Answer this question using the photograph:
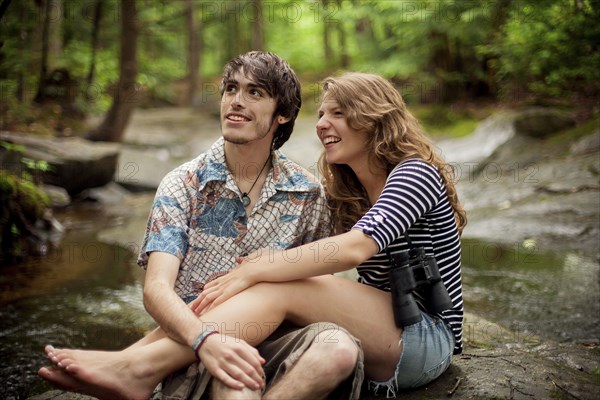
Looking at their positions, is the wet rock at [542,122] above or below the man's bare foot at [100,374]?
above

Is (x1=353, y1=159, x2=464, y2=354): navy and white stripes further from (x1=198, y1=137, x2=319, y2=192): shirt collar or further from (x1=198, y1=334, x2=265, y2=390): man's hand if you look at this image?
(x1=198, y1=334, x2=265, y2=390): man's hand

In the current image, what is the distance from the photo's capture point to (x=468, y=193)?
25.1ft

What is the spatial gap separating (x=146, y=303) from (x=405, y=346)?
3.68 feet

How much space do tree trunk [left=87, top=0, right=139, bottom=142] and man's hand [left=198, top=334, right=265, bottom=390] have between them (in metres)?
8.41

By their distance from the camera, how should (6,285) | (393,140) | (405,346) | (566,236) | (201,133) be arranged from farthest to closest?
(201,133), (566,236), (6,285), (393,140), (405,346)

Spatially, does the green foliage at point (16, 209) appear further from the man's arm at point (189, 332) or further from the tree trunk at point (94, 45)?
the tree trunk at point (94, 45)

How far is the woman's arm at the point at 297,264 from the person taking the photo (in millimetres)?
2354

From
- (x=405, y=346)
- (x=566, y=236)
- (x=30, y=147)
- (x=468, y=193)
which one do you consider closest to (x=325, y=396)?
(x=405, y=346)

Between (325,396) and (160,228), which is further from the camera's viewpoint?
(160,228)

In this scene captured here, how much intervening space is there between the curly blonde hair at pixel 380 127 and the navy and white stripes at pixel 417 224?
98 mm

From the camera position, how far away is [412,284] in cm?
241

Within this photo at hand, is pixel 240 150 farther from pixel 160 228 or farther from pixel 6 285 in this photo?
pixel 6 285

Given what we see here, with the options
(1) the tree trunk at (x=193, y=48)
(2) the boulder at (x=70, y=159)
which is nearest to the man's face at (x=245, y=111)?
(2) the boulder at (x=70, y=159)

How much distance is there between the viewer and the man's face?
2.89 meters
